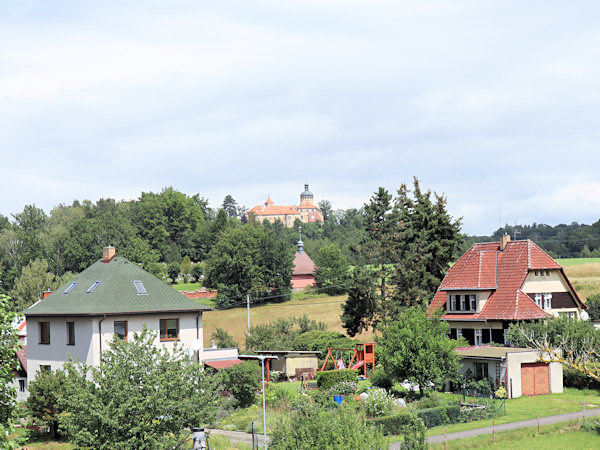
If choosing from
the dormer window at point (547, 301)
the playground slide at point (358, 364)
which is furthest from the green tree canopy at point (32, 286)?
the dormer window at point (547, 301)

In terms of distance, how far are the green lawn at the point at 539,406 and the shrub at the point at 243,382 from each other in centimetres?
1197

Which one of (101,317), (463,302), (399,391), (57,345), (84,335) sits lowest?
(399,391)

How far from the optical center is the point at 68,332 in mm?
45844

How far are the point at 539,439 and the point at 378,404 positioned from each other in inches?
338

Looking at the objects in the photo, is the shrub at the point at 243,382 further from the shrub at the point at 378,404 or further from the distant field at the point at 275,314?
the distant field at the point at 275,314

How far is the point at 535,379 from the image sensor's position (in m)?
45.1

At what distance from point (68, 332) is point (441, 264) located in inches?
1495

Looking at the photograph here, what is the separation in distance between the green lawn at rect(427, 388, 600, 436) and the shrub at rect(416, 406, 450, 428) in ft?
1.64

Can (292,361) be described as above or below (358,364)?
above

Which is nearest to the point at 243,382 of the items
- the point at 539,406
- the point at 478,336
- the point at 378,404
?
the point at 378,404

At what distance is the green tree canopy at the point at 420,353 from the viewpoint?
41906 mm

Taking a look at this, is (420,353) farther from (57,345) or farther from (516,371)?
(57,345)

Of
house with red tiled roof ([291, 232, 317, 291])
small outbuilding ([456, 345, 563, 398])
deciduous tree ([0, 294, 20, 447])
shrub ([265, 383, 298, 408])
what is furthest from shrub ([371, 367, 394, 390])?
house with red tiled roof ([291, 232, 317, 291])

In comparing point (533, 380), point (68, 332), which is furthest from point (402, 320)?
point (68, 332)
